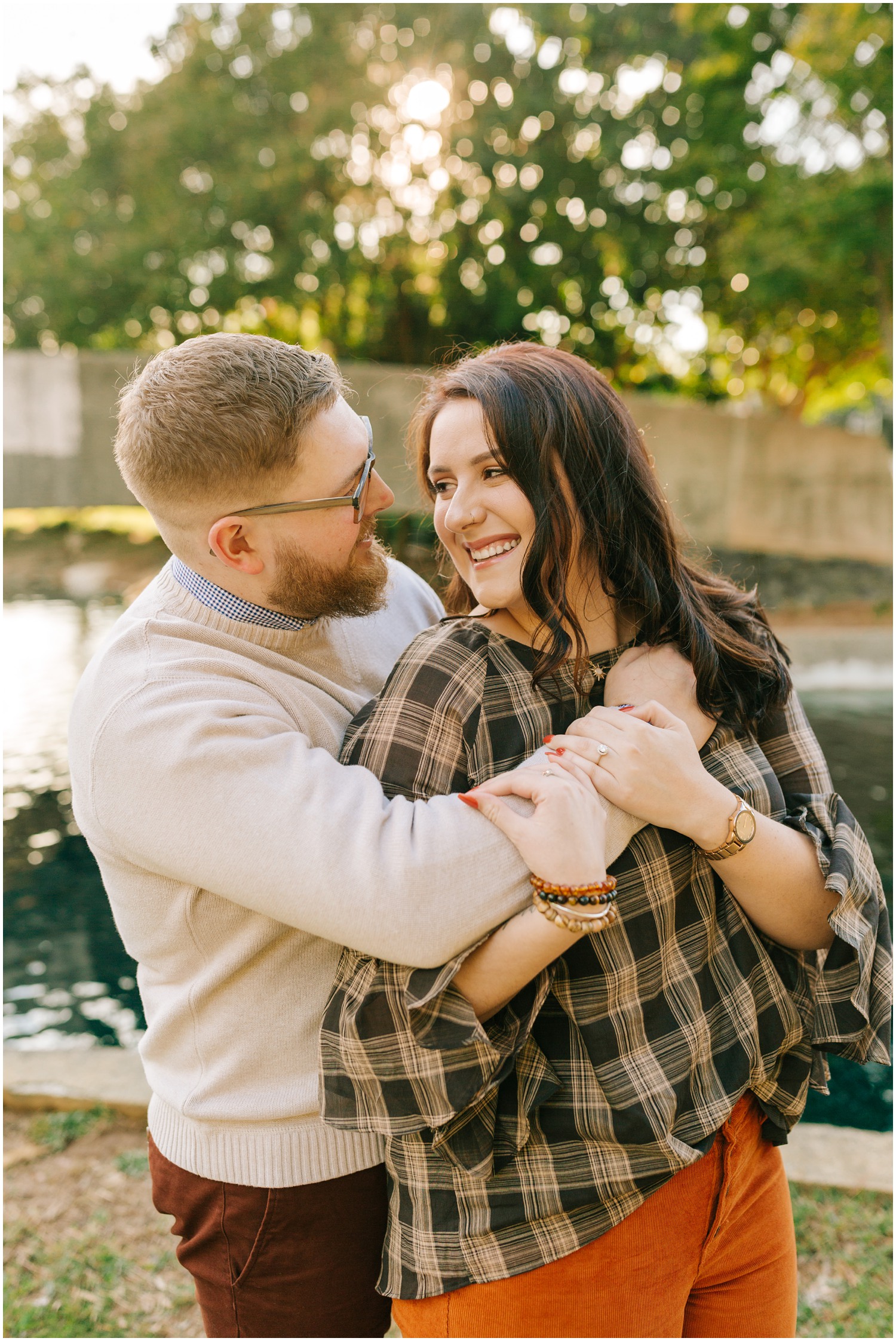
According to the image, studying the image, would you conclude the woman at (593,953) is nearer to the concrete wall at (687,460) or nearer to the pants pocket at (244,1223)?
the pants pocket at (244,1223)

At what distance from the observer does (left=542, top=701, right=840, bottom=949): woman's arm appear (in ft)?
4.84

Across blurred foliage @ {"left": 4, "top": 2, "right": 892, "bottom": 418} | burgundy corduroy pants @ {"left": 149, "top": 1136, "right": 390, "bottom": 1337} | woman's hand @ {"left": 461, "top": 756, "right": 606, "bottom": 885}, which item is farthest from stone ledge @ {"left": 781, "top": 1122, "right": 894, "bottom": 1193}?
blurred foliage @ {"left": 4, "top": 2, "right": 892, "bottom": 418}

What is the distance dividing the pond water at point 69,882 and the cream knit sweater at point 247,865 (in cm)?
339

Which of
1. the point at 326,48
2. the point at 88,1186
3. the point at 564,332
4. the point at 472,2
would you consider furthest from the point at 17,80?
the point at 88,1186

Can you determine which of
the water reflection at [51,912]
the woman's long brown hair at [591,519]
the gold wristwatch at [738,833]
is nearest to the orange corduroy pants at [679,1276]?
the gold wristwatch at [738,833]

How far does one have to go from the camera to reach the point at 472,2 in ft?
37.2

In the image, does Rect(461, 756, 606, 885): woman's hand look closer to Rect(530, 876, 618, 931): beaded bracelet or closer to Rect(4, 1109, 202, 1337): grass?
Rect(530, 876, 618, 931): beaded bracelet

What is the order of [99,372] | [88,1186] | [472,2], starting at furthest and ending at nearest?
[472,2] < [99,372] < [88,1186]

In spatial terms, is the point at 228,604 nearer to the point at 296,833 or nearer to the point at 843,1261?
the point at 296,833

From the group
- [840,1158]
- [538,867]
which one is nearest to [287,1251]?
[538,867]

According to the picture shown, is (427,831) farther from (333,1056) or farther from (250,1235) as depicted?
(250,1235)

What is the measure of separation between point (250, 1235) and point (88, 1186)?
186 cm

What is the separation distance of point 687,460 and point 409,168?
6.22 m

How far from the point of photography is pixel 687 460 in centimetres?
851
